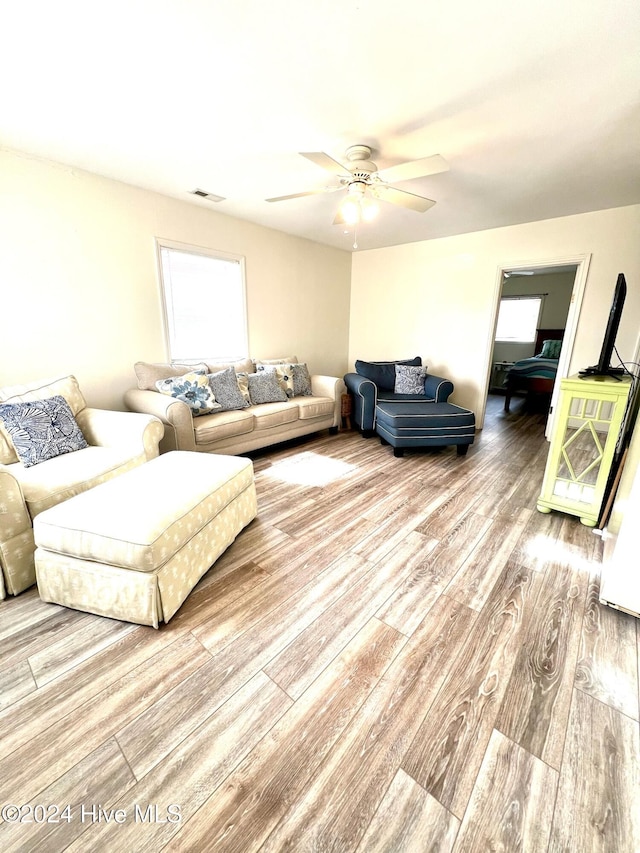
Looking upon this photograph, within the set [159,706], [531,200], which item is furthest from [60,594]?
[531,200]

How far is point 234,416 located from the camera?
10.2 ft

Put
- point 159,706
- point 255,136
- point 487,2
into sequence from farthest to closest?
point 255,136 → point 487,2 → point 159,706

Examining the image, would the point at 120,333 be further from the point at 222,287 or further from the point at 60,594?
the point at 60,594

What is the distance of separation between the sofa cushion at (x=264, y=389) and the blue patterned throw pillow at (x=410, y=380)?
56.3 inches

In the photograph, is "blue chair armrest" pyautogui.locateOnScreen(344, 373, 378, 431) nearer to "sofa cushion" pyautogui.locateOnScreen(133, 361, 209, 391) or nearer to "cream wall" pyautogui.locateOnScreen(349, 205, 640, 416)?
"cream wall" pyautogui.locateOnScreen(349, 205, 640, 416)

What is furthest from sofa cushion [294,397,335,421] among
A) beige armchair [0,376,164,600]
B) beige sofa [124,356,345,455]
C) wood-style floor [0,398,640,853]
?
wood-style floor [0,398,640,853]

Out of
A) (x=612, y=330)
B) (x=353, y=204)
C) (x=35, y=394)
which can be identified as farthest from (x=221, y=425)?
(x=612, y=330)

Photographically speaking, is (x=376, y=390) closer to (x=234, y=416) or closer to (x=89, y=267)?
(x=234, y=416)

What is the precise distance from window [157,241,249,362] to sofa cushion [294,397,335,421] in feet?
3.17

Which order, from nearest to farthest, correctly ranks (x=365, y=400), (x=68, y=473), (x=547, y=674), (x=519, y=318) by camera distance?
1. (x=547, y=674)
2. (x=68, y=473)
3. (x=365, y=400)
4. (x=519, y=318)

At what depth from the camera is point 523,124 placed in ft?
6.45

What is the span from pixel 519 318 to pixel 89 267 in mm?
7666

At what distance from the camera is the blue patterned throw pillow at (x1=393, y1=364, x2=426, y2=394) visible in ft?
13.3

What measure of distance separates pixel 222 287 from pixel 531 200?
3112 millimetres
